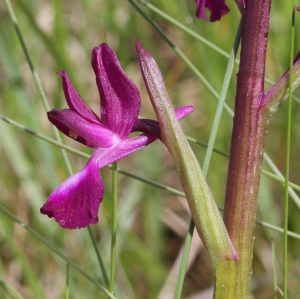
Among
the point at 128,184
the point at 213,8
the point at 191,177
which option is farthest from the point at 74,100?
the point at 128,184

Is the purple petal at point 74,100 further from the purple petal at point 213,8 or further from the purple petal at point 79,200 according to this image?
the purple petal at point 213,8

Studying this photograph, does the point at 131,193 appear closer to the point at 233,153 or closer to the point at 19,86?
the point at 19,86

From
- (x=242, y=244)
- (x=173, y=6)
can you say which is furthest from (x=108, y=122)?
(x=173, y=6)

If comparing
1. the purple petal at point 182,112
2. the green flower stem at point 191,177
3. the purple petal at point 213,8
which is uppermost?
the purple petal at point 213,8

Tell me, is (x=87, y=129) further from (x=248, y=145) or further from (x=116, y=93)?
(x=248, y=145)

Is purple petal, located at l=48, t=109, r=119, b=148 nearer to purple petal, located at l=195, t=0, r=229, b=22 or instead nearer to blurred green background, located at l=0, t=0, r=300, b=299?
purple petal, located at l=195, t=0, r=229, b=22

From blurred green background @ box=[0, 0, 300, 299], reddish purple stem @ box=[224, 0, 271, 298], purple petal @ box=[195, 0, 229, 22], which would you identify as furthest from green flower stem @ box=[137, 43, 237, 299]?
blurred green background @ box=[0, 0, 300, 299]

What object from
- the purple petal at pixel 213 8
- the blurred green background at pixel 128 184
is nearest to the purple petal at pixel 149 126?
the purple petal at pixel 213 8

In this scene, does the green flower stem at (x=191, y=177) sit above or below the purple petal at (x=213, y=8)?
below
